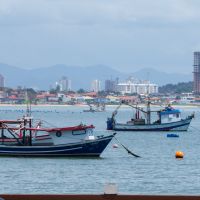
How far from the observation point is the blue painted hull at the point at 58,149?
54344 millimetres

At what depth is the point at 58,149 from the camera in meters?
54.8

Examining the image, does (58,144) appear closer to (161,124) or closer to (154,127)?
(154,127)

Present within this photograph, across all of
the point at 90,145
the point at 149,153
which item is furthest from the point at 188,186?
the point at 149,153

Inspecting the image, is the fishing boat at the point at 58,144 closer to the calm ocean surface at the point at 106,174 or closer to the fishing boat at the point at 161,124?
the calm ocean surface at the point at 106,174

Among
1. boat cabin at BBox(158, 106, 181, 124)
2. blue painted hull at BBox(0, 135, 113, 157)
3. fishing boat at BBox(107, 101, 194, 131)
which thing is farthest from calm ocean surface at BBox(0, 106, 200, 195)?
boat cabin at BBox(158, 106, 181, 124)

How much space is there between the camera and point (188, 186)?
42.2 meters

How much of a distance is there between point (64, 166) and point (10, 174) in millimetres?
4701

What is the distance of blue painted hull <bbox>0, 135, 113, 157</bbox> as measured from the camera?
54344 mm
